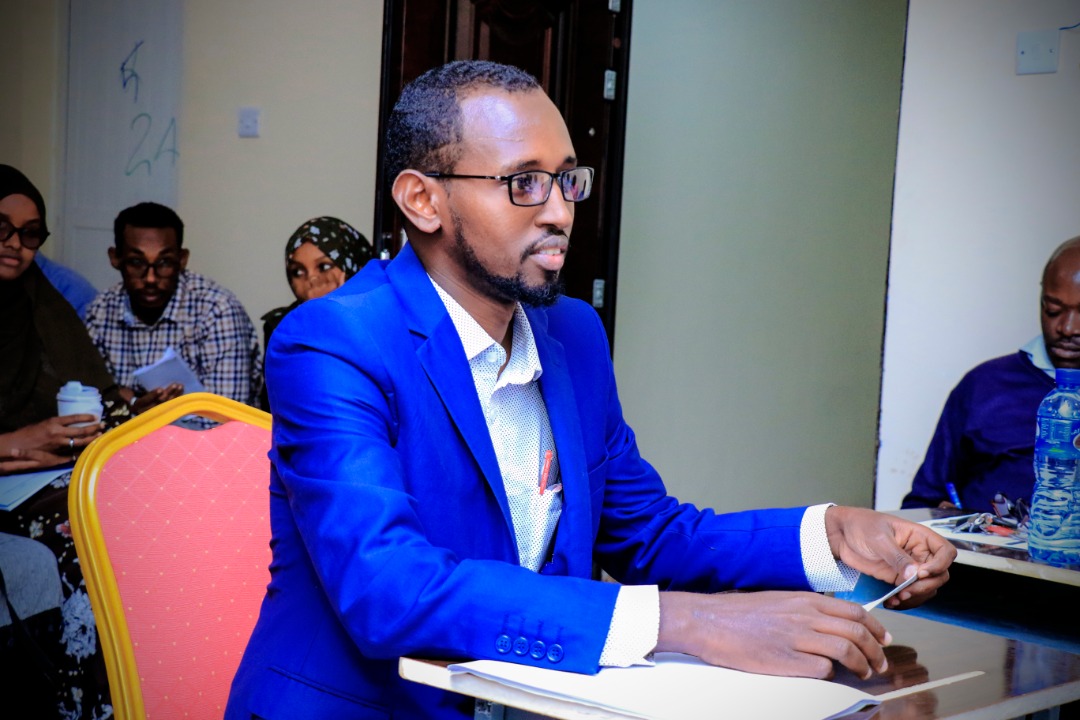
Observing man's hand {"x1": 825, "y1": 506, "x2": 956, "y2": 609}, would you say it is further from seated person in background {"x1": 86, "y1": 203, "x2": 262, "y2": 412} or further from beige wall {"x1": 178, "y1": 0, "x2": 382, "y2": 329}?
beige wall {"x1": 178, "y1": 0, "x2": 382, "y2": 329}

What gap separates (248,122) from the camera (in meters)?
5.09

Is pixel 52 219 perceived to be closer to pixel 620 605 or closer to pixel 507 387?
pixel 507 387

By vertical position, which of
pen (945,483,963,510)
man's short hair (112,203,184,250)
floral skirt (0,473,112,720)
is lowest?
floral skirt (0,473,112,720)

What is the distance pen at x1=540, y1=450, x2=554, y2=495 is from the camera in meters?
1.52

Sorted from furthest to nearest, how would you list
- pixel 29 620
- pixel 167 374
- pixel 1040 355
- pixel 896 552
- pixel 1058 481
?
pixel 167 374, pixel 1040 355, pixel 29 620, pixel 1058 481, pixel 896 552

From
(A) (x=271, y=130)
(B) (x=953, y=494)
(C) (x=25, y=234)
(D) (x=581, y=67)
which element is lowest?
(B) (x=953, y=494)

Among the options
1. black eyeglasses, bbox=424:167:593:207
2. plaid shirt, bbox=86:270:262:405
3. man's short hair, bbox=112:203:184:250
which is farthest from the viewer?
man's short hair, bbox=112:203:184:250

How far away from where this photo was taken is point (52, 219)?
4.77 m

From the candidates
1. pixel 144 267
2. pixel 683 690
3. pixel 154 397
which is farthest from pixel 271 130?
pixel 683 690

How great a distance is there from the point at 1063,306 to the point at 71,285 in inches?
128

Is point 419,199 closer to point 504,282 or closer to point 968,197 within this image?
point 504,282

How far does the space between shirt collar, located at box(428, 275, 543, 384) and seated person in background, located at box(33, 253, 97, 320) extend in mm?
2660

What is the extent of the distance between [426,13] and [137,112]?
2189 millimetres

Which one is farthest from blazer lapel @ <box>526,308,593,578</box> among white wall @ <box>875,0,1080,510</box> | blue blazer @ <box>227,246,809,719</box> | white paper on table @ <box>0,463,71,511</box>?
white wall @ <box>875,0,1080,510</box>
